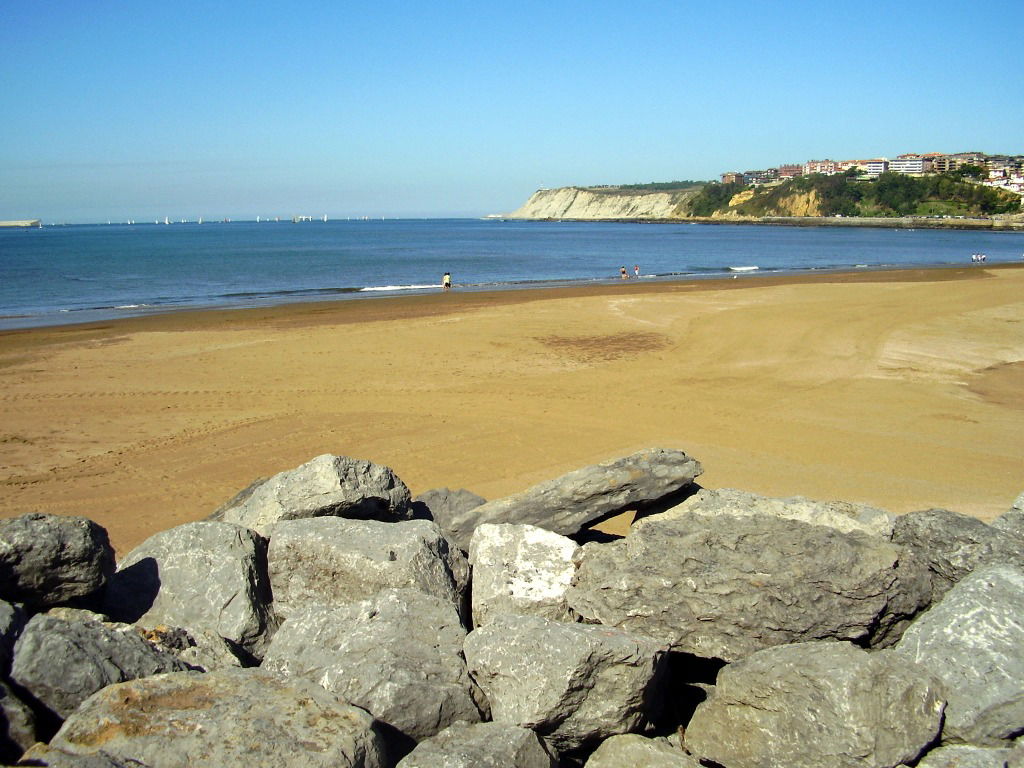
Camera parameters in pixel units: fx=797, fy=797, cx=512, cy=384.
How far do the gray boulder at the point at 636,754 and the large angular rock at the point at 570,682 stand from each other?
0.07 metres

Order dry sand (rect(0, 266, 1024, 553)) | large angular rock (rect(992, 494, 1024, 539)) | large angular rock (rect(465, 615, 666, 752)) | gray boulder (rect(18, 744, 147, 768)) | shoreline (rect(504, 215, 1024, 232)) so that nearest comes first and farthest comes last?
gray boulder (rect(18, 744, 147, 768)) → large angular rock (rect(465, 615, 666, 752)) → large angular rock (rect(992, 494, 1024, 539)) → dry sand (rect(0, 266, 1024, 553)) → shoreline (rect(504, 215, 1024, 232))

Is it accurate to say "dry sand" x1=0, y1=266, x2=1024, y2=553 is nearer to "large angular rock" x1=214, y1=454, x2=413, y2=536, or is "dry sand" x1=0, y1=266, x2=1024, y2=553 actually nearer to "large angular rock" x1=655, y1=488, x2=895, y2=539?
"large angular rock" x1=214, y1=454, x2=413, y2=536

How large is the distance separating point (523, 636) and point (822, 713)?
4.96 feet

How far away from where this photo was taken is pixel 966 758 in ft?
12.6

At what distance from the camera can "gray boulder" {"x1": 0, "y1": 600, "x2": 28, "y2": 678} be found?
12.6ft

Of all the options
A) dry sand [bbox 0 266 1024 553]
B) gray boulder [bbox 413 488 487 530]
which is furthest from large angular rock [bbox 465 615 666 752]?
dry sand [bbox 0 266 1024 553]

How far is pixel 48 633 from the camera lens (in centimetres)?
395

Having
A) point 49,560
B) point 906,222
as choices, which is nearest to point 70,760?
point 49,560

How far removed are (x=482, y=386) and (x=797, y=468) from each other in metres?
7.48

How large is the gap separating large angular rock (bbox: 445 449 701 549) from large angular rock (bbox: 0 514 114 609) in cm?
273

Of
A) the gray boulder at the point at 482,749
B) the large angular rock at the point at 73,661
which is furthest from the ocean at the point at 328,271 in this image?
the gray boulder at the point at 482,749

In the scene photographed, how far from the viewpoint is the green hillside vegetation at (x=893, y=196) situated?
150 metres

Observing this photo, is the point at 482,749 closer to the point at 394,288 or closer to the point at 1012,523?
the point at 1012,523

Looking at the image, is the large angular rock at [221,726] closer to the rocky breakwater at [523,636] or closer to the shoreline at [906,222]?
the rocky breakwater at [523,636]
